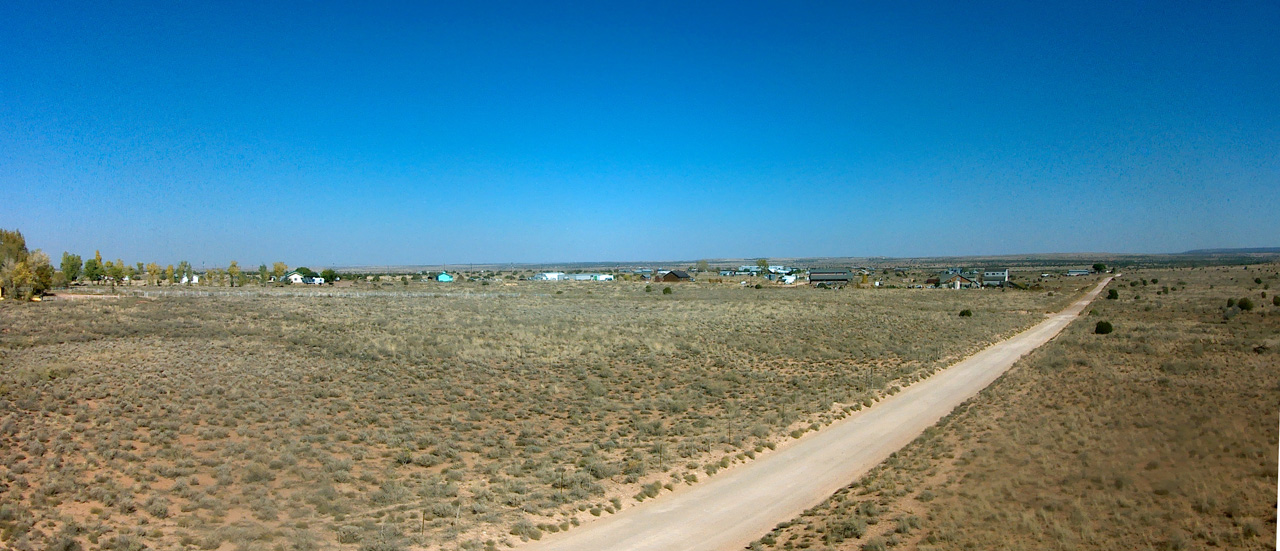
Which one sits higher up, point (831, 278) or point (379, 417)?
point (831, 278)

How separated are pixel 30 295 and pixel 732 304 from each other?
5860 cm

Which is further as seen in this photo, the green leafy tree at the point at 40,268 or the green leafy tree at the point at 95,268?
the green leafy tree at the point at 95,268

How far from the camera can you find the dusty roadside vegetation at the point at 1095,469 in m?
7.34

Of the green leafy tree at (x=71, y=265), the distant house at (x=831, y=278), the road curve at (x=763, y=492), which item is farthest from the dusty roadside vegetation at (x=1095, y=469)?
the green leafy tree at (x=71, y=265)

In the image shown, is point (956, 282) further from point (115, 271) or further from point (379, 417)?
point (115, 271)

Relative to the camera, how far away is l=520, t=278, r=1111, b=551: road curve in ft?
36.1

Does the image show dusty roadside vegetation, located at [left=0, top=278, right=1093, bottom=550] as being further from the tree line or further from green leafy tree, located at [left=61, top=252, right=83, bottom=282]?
green leafy tree, located at [left=61, top=252, right=83, bottom=282]

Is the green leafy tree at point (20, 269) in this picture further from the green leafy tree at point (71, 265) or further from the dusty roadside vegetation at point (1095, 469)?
the dusty roadside vegetation at point (1095, 469)

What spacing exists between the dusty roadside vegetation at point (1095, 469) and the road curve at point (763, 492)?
1.99 ft

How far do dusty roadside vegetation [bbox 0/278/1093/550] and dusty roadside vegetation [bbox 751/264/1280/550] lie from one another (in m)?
4.28

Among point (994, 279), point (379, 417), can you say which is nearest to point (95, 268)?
point (379, 417)

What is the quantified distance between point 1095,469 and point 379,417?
58.1 ft

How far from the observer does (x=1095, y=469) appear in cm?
893

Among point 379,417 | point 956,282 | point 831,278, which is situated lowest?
point 379,417
